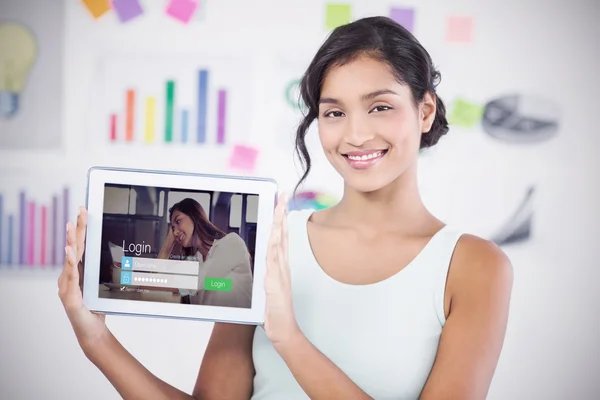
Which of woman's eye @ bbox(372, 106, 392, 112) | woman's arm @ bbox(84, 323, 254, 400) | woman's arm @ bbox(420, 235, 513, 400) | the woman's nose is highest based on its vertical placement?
woman's eye @ bbox(372, 106, 392, 112)

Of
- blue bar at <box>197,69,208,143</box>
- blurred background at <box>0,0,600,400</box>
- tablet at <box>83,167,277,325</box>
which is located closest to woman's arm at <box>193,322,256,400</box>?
tablet at <box>83,167,277,325</box>

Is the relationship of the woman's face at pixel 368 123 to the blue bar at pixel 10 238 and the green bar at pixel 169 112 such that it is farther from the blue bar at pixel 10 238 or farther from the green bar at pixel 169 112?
the blue bar at pixel 10 238

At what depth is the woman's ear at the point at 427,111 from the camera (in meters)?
1.12

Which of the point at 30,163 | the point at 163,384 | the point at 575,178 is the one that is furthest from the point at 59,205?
the point at 575,178

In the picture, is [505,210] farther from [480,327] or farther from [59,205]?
[59,205]

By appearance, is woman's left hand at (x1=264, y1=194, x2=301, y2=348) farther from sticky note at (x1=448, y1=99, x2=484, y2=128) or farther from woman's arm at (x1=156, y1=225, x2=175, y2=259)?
sticky note at (x1=448, y1=99, x2=484, y2=128)

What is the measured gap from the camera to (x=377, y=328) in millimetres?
1071

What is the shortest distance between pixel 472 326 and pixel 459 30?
109cm

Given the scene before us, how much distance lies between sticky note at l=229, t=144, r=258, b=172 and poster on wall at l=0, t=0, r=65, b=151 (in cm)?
49

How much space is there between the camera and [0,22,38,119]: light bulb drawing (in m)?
1.90

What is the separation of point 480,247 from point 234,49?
41.8 inches

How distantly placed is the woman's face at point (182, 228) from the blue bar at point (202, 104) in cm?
89

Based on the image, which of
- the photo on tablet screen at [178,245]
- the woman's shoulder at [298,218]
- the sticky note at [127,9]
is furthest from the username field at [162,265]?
the sticky note at [127,9]

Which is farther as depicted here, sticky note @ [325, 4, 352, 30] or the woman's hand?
sticky note @ [325, 4, 352, 30]
